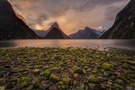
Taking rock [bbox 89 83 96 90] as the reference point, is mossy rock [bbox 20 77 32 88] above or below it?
above

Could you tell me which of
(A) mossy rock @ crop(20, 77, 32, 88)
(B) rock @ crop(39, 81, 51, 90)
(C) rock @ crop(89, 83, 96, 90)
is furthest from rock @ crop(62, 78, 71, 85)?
(A) mossy rock @ crop(20, 77, 32, 88)

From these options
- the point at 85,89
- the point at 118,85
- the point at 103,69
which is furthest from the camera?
the point at 103,69

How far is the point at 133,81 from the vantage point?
9789 millimetres

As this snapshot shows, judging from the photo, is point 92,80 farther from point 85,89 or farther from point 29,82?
point 29,82

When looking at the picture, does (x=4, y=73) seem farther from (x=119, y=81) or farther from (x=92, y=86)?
(x=119, y=81)

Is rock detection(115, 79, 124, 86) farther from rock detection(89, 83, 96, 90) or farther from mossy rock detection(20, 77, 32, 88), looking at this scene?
mossy rock detection(20, 77, 32, 88)

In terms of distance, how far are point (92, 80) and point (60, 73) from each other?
284cm

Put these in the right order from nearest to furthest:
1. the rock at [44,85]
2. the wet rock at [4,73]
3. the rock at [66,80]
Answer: the rock at [44,85] < the rock at [66,80] < the wet rock at [4,73]

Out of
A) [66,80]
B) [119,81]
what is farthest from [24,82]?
[119,81]

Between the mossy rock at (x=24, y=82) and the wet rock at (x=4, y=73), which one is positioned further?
the wet rock at (x=4, y=73)

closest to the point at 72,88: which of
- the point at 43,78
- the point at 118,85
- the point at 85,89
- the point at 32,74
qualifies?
the point at 85,89

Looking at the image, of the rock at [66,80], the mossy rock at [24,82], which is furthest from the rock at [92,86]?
the mossy rock at [24,82]

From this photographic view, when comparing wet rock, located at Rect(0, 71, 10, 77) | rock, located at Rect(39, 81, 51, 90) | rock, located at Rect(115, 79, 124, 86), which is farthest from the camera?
wet rock, located at Rect(0, 71, 10, 77)

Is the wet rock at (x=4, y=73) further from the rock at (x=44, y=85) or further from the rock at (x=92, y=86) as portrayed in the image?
the rock at (x=92, y=86)
